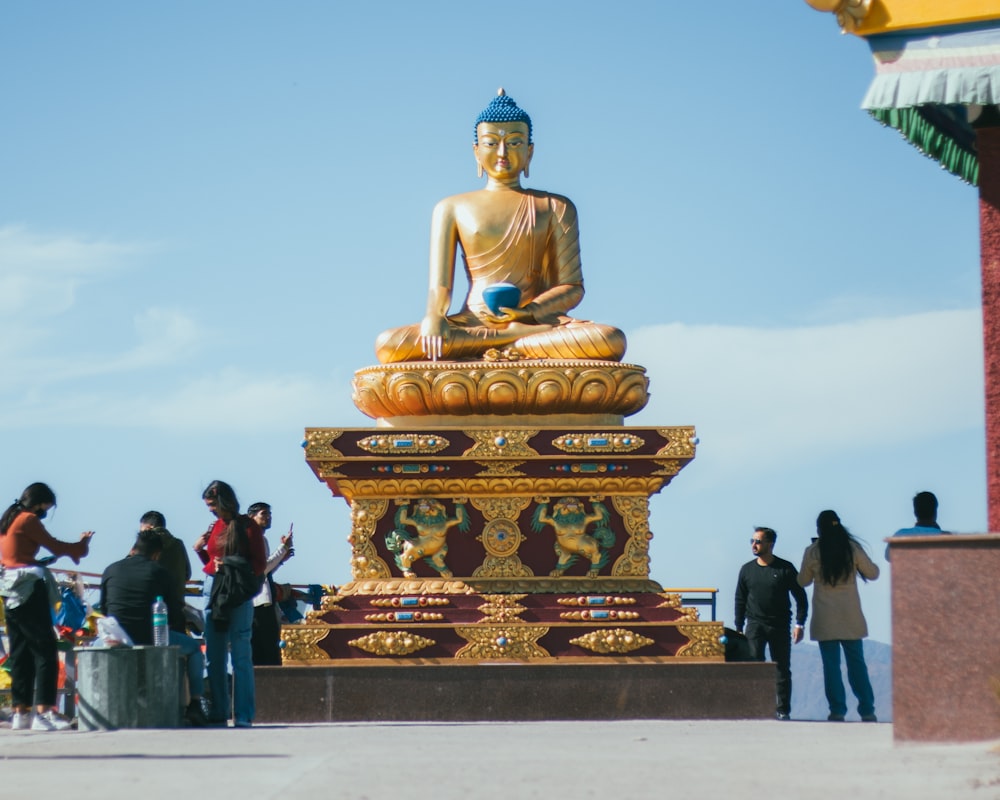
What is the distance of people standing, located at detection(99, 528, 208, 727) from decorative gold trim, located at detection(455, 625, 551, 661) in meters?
2.23

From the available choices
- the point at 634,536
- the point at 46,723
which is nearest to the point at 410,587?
the point at 634,536

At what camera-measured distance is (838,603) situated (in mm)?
14930

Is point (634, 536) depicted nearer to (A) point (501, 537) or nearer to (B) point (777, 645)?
(A) point (501, 537)

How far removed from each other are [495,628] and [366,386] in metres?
2.46

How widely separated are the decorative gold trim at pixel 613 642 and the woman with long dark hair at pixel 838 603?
1.33m

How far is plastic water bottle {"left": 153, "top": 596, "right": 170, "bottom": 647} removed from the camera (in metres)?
13.3

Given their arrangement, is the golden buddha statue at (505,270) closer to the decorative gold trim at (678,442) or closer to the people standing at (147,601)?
the decorative gold trim at (678,442)

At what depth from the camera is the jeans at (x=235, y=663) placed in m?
13.7

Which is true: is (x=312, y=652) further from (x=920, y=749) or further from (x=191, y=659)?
(x=920, y=749)

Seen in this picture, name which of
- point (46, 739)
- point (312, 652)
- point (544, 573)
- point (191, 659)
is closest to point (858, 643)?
point (544, 573)

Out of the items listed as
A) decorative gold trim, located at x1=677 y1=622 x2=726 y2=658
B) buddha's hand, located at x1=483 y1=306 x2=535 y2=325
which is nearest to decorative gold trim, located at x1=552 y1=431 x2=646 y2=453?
decorative gold trim, located at x1=677 y1=622 x2=726 y2=658

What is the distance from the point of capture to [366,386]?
16109 millimetres

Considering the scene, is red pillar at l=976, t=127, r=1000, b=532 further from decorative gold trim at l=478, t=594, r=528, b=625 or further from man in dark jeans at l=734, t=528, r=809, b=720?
decorative gold trim at l=478, t=594, r=528, b=625

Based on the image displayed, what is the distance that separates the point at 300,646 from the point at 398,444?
69.6 inches
